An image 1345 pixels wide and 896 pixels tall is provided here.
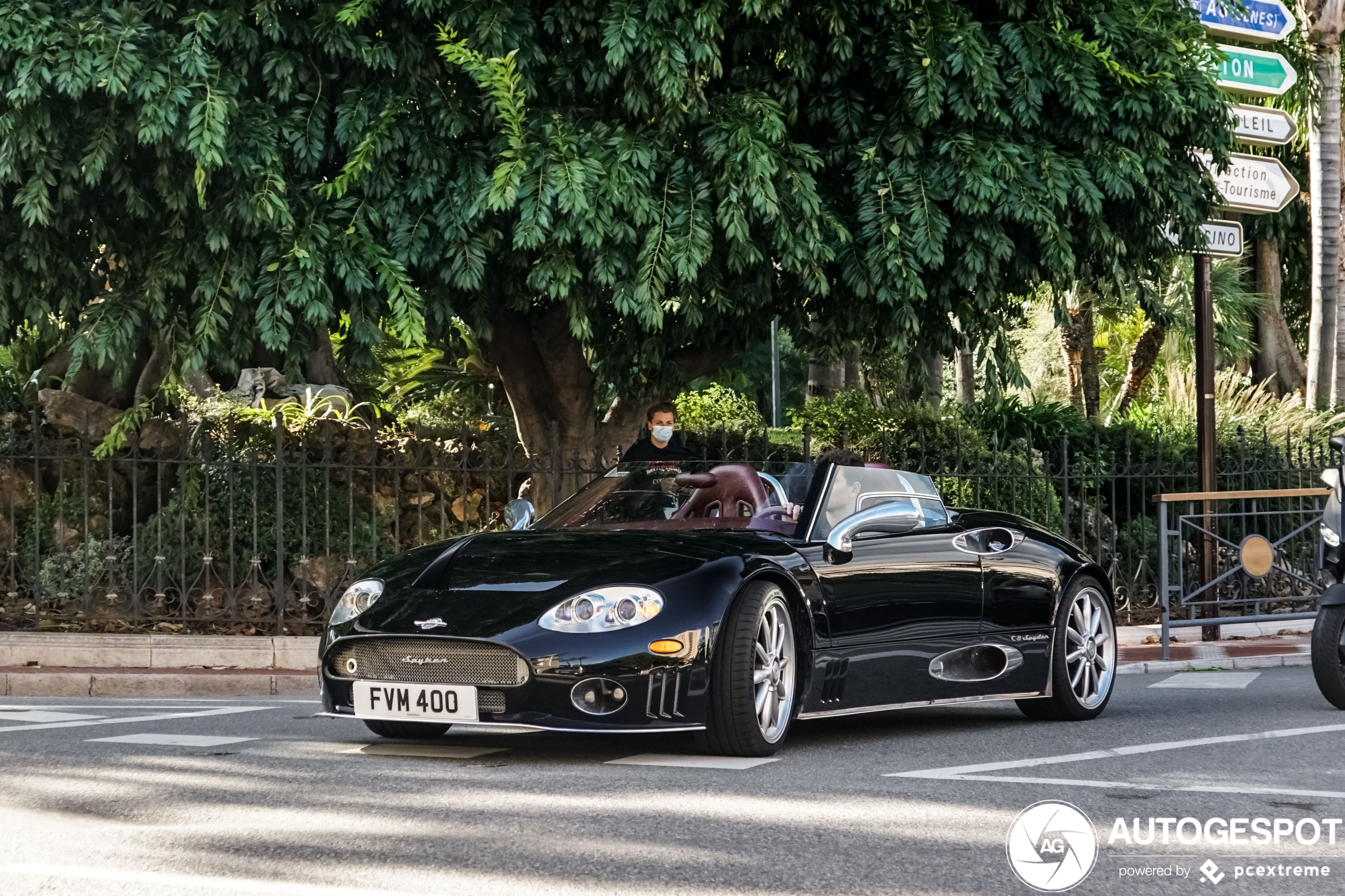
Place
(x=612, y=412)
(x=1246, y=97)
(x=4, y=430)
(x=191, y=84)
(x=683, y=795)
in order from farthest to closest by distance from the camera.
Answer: (x=1246, y=97) → (x=612, y=412) → (x=4, y=430) → (x=191, y=84) → (x=683, y=795)

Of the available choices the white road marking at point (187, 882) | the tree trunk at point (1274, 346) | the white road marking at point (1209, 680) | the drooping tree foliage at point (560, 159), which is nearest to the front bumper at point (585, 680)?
the white road marking at point (187, 882)

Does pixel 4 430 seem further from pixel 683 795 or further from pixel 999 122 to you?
pixel 683 795

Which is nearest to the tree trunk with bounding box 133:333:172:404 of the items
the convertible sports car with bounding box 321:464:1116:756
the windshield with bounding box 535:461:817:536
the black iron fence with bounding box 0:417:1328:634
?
the black iron fence with bounding box 0:417:1328:634

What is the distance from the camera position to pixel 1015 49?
11156 mm

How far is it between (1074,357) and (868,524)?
24.7 metres

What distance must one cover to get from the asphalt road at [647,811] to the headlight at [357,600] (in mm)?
562

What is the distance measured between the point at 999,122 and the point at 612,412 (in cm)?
491

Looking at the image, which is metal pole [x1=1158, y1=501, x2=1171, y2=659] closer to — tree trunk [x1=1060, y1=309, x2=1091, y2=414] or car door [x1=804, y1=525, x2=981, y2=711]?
car door [x1=804, y1=525, x2=981, y2=711]

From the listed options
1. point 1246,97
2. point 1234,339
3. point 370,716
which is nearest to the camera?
point 370,716

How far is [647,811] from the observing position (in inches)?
217

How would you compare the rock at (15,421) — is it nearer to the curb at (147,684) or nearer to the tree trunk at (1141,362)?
the curb at (147,684)

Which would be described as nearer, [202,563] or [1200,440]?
[202,563]

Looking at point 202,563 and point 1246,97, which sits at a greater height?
point 1246,97

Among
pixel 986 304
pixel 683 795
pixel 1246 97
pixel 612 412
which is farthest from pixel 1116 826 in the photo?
pixel 1246 97
